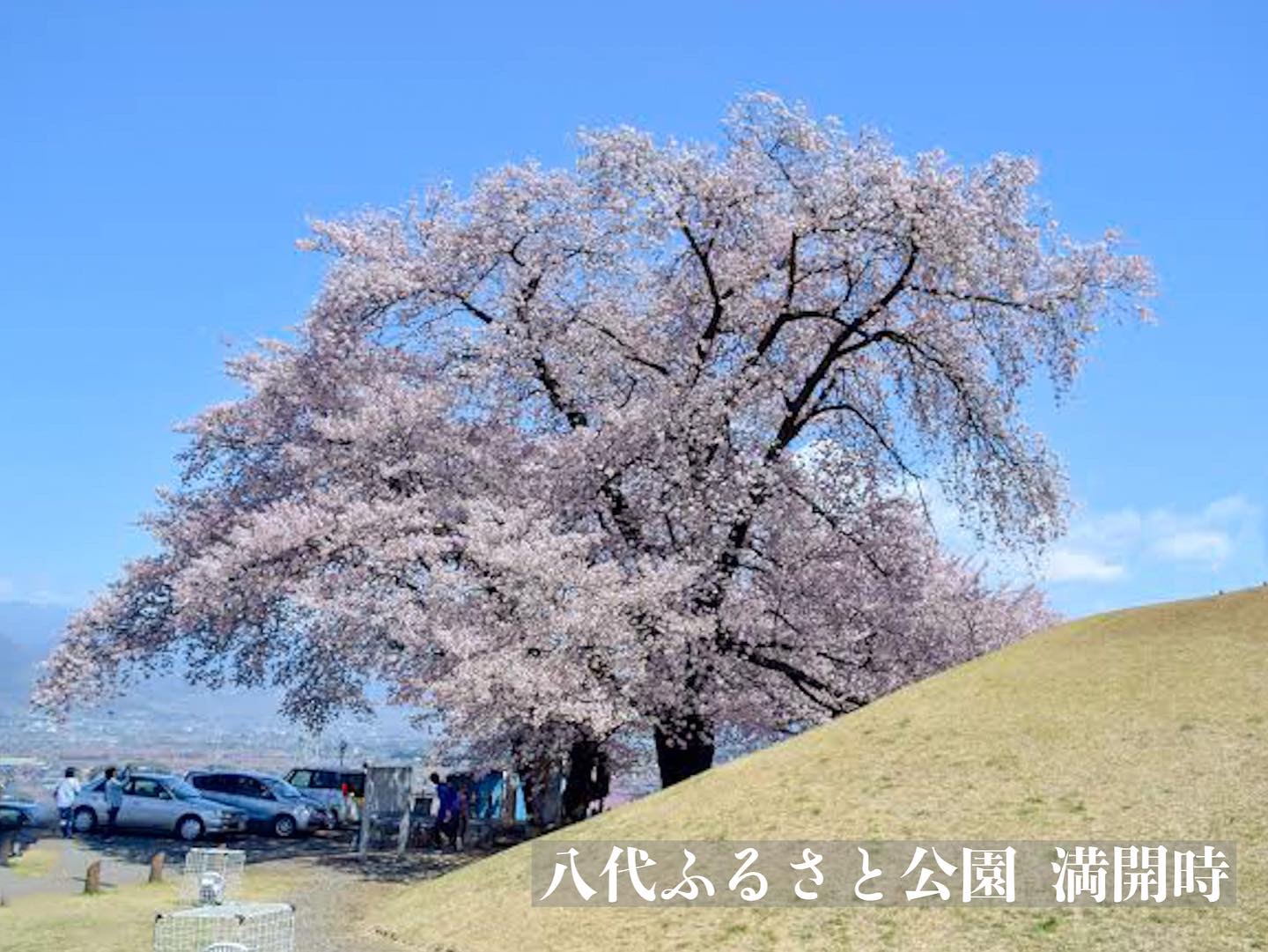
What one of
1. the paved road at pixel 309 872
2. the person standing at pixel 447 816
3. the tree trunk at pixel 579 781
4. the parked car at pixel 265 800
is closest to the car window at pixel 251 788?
the parked car at pixel 265 800

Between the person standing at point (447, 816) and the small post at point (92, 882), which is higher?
the person standing at point (447, 816)

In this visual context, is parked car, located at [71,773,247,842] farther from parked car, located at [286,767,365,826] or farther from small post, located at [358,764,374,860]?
small post, located at [358,764,374,860]

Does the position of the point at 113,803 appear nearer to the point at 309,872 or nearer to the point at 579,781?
the point at 309,872

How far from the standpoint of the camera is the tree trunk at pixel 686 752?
2884cm

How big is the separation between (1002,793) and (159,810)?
25911mm

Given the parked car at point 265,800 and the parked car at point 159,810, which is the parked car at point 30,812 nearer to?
the parked car at point 159,810

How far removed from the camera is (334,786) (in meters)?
43.6

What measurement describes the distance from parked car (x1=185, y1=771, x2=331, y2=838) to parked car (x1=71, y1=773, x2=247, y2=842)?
1.31 meters

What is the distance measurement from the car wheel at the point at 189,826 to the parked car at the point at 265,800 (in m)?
Result: 2.40

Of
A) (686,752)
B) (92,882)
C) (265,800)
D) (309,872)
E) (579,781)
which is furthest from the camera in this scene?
(265,800)

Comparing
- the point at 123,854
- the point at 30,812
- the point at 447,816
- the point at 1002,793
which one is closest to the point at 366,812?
the point at 447,816

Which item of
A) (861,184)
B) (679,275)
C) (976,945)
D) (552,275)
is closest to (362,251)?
(552,275)

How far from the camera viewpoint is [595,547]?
2869cm

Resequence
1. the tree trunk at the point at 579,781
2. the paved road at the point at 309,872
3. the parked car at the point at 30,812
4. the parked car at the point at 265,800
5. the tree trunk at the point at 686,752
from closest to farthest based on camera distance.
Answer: the paved road at the point at 309,872 < the tree trunk at the point at 686,752 < the tree trunk at the point at 579,781 < the parked car at the point at 30,812 < the parked car at the point at 265,800
